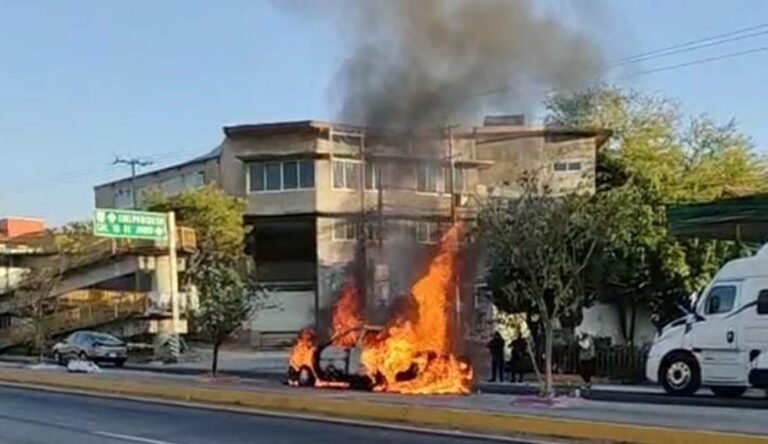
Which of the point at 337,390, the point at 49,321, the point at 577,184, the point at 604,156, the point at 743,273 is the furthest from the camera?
the point at 49,321

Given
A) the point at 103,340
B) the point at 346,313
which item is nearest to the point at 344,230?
the point at 103,340

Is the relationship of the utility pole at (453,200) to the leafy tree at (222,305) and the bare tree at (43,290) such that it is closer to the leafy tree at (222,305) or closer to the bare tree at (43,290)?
the leafy tree at (222,305)

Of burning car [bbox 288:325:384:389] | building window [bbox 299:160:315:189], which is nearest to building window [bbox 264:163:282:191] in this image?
building window [bbox 299:160:315:189]

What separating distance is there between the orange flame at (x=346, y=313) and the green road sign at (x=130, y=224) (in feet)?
51.0

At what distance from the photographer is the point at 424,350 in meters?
24.7

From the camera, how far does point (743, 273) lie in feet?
75.6

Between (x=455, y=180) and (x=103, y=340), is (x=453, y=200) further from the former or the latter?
(x=103, y=340)

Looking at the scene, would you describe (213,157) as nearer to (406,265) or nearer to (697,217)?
(406,265)

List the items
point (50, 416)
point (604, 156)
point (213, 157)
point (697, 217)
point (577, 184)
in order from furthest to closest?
point (213, 157), point (604, 156), point (577, 184), point (697, 217), point (50, 416)

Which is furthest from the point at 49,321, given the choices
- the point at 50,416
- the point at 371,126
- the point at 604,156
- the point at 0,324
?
the point at 50,416

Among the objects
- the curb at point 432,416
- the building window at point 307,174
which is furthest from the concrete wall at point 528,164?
the building window at point 307,174

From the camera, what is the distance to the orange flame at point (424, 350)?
957 inches

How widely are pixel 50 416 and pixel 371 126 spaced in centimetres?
1088

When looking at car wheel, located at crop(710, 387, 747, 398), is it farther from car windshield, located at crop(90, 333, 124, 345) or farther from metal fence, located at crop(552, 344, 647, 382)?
car windshield, located at crop(90, 333, 124, 345)
